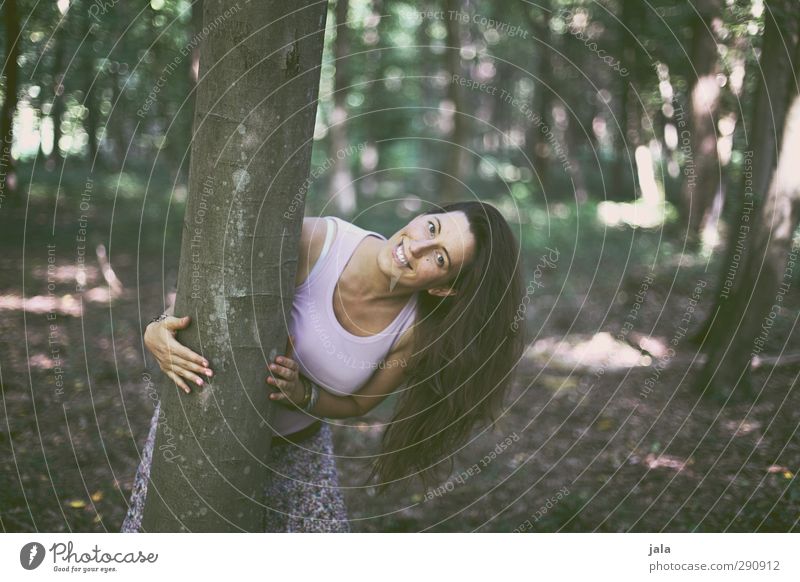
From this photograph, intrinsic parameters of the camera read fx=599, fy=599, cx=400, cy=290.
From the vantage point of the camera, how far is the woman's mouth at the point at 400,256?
214cm

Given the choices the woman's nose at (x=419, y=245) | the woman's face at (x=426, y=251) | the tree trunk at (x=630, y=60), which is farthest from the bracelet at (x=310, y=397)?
the tree trunk at (x=630, y=60)

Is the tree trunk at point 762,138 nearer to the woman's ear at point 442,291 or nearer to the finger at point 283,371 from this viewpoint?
the woman's ear at point 442,291

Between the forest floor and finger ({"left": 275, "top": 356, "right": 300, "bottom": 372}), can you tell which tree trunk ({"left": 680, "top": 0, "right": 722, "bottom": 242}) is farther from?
finger ({"left": 275, "top": 356, "right": 300, "bottom": 372})

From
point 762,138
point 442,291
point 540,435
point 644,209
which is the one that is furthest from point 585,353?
point 644,209

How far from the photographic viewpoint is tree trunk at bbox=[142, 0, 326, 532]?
5.54 feet

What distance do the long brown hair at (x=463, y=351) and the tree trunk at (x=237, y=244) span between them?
631mm

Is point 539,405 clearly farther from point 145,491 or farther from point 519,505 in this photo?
point 145,491

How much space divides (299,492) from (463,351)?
0.88 metres

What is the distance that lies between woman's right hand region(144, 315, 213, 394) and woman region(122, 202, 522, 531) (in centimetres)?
10

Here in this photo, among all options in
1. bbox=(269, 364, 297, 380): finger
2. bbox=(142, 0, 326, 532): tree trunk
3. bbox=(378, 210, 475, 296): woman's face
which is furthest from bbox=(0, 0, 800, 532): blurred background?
bbox=(269, 364, 297, 380): finger

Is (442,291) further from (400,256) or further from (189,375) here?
(189,375)
